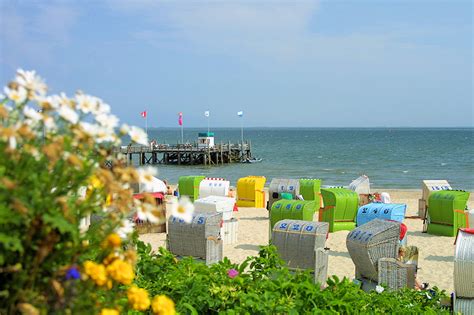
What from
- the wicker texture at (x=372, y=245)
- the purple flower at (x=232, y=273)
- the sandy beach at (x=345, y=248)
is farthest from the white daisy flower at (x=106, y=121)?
the sandy beach at (x=345, y=248)

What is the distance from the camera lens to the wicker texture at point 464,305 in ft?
22.4

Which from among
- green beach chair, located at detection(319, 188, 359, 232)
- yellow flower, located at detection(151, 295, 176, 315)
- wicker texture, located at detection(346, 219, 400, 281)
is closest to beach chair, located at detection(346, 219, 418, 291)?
wicker texture, located at detection(346, 219, 400, 281)

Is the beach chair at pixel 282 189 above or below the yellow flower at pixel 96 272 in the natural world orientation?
Result: below

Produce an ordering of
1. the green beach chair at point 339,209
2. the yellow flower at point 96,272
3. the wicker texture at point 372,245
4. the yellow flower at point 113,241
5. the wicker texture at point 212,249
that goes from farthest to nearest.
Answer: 1. the green beach chair at point 339,209
2. the wicker texture at point 212,249
3. the wicker texture at point 372,245
4. the yellow flower at point 113,241
5. the yellow flower at point 96,272

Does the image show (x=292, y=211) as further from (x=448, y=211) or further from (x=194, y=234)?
(x=448, y=211)

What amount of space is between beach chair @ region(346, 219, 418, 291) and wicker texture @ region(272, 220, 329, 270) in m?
0.54

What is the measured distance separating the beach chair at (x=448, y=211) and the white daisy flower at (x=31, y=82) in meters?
14.1

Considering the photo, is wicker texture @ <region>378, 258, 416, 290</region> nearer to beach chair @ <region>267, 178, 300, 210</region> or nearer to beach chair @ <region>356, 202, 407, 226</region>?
beach chair @ <region>356, 202, 407, 226</region>

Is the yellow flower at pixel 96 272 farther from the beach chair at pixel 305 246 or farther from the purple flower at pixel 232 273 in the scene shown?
the beach chair at pixel 305 246

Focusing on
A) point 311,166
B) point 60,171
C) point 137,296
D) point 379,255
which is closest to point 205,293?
point 137,296

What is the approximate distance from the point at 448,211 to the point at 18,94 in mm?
14517

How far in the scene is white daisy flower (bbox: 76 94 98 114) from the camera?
6.55 ft

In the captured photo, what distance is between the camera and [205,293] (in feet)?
13.3

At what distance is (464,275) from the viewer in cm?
697
